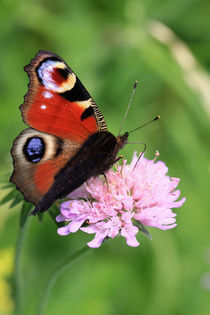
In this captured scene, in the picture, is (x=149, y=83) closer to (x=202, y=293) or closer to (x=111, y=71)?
(x=111, y=71)

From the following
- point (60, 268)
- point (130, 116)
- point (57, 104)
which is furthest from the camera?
point (130, 116)

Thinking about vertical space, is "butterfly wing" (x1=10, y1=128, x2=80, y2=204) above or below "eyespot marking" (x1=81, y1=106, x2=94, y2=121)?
below

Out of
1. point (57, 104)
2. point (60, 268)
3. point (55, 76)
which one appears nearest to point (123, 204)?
point (60, 268)

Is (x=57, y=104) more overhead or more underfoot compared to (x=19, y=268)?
more overhead

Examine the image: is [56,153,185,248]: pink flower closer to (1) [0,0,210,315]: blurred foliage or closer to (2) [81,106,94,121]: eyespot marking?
(2) [81,106,94,121]: eyespot marking

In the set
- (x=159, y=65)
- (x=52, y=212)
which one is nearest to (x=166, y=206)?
(x=52, y=212)

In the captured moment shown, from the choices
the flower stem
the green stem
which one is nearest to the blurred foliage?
the green stem

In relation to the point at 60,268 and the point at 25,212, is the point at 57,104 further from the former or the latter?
the point at 60,268
